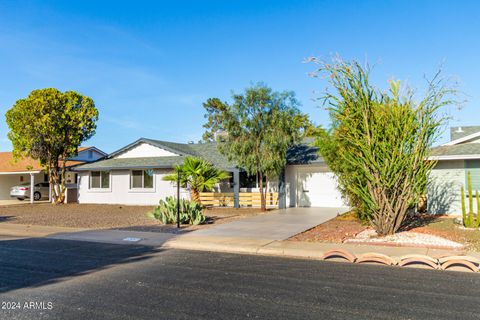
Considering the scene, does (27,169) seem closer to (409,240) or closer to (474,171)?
(409,240)

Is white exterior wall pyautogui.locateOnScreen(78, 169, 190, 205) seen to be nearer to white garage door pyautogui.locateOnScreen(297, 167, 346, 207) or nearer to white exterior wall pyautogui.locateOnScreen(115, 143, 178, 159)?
white exterior wall pyautogui.locateOnScreen(115, 143, 178, 159)

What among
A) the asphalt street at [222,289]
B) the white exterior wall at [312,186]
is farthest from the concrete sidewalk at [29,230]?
the white exterior wall at [312,186]

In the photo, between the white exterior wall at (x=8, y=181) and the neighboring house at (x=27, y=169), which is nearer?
the neighboring house at (x=27, y=169)

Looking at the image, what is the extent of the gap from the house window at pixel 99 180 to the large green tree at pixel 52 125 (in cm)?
→ 192

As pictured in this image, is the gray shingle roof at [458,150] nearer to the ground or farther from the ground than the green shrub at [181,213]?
farther from the ground

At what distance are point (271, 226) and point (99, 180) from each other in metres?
16.7

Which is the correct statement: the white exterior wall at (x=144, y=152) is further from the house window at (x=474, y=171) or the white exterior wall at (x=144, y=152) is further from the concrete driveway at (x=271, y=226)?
the house window at (x=474, y=171)

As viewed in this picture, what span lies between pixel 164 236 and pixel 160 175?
40.3ft

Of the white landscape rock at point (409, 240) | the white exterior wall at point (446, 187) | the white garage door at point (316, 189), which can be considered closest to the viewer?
the white landscape rock at point (409, 240)

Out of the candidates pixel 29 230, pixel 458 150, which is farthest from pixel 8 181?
pixel 458 150

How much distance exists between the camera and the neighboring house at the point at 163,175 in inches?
827

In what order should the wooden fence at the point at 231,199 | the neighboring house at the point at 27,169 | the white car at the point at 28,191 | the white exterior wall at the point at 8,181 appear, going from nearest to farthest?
Answer: the wooden fence at the point at 231,199, the neighboring house at the point at 27,169, the white car at the point at 28,191, the white exterior wall at the point at 8,181

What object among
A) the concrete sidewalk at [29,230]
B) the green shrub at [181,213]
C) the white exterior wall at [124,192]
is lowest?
the concrete sidewalk at [29,230]

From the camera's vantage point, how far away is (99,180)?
87.3ft
